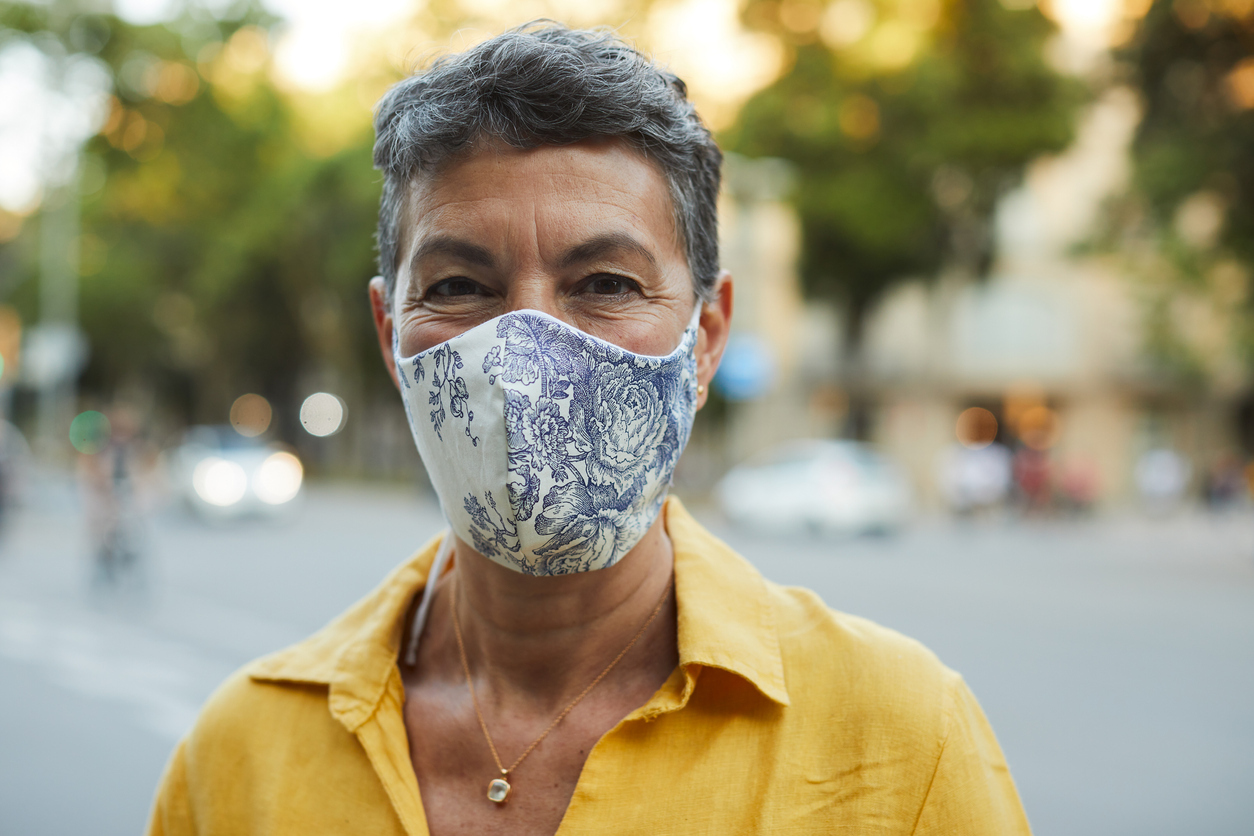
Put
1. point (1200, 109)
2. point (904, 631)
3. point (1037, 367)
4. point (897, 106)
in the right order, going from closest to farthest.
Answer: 1. point (904, 631)
2. point (1200, 109)
3. point (897, 106)
4. point (1037, 367)

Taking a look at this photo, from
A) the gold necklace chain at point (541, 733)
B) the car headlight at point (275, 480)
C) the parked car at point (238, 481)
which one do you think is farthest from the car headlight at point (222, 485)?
the gold necklace chain at point (541, 733)

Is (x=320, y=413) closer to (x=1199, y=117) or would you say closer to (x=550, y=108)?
(x=1199, y=117)

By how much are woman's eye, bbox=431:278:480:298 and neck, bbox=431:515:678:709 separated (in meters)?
0.41

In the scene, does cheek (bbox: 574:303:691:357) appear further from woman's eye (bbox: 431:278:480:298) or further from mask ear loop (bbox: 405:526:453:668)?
mask ear loop (bbox: 405:526:453:668)

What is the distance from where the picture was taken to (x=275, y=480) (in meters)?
19.9

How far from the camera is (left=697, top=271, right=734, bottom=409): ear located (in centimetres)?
185

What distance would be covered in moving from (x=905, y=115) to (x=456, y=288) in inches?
1002

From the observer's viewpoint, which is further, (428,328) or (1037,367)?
(1037,367)

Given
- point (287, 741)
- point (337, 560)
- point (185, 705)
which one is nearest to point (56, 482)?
point (337, 560)

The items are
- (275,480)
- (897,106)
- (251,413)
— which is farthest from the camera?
(251,413)

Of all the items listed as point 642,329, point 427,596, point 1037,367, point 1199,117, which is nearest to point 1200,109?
point 1199,117

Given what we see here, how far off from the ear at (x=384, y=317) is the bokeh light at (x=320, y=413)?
43258 mm

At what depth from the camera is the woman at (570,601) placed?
1.50m

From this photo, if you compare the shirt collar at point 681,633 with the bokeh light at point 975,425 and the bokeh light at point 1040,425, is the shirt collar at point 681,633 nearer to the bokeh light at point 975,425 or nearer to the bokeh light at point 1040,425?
the bokeh light at point 975,425
